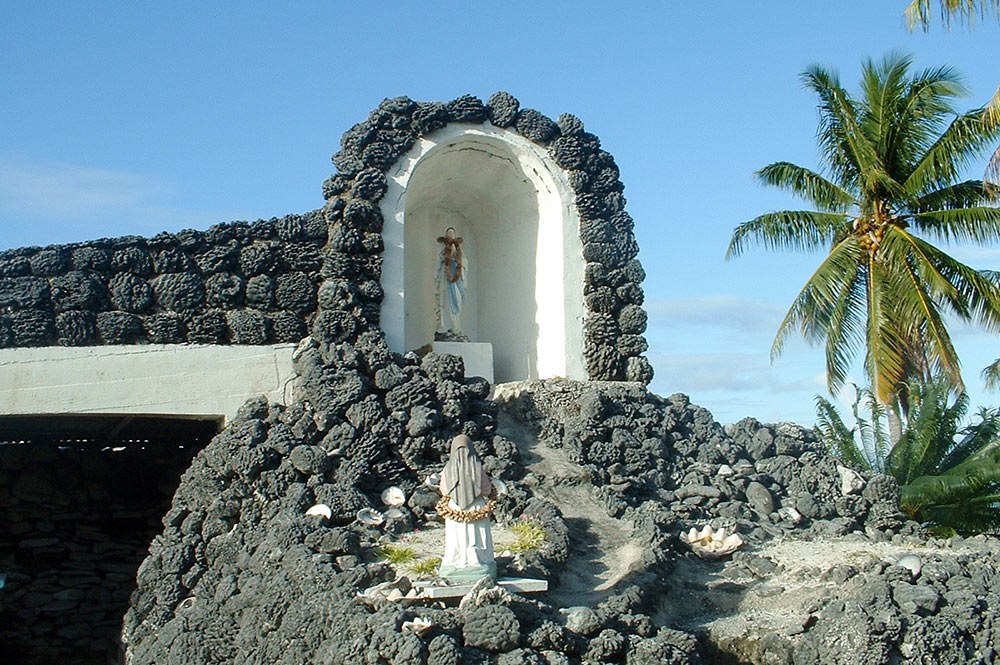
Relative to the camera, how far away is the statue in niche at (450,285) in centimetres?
1411

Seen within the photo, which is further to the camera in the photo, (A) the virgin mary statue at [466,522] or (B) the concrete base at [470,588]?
(A) the virgin mary statue at [466,522]

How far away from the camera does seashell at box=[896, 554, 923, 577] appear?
960 cm

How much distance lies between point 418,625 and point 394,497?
114 inches

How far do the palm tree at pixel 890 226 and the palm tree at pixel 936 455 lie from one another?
2.07 feet

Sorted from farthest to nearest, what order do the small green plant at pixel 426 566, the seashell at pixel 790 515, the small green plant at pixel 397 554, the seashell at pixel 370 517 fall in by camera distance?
the seashell at pixel 790 515
the seashell at pixel 370 517
the small green plant at pixel 397 554
the small green plant at pixel 426 566

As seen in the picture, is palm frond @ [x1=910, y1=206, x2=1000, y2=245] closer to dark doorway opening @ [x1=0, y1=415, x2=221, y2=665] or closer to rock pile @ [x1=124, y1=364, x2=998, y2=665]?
rock pile @ [x1=124, y1=364, x2=998, y2=665]

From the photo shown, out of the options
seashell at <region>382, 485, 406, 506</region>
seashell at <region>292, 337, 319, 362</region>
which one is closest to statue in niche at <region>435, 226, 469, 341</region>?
seashell at <region>292, 337, 319, 362</region>

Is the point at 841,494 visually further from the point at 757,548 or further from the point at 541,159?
→ the point at 541,159

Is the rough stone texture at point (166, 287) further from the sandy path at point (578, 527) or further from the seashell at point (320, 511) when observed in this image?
the sandy path at point (578, 527)

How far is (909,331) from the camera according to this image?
16047 millimetres

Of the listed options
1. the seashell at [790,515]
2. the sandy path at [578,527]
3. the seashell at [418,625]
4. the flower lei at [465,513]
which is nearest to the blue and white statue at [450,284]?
the sandy path at [578,527]

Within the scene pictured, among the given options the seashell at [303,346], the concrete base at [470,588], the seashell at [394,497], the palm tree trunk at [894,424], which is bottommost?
the concrete base at [470,588]

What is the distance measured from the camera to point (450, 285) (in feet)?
46.4

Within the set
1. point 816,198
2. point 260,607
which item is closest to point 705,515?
point 260,607
